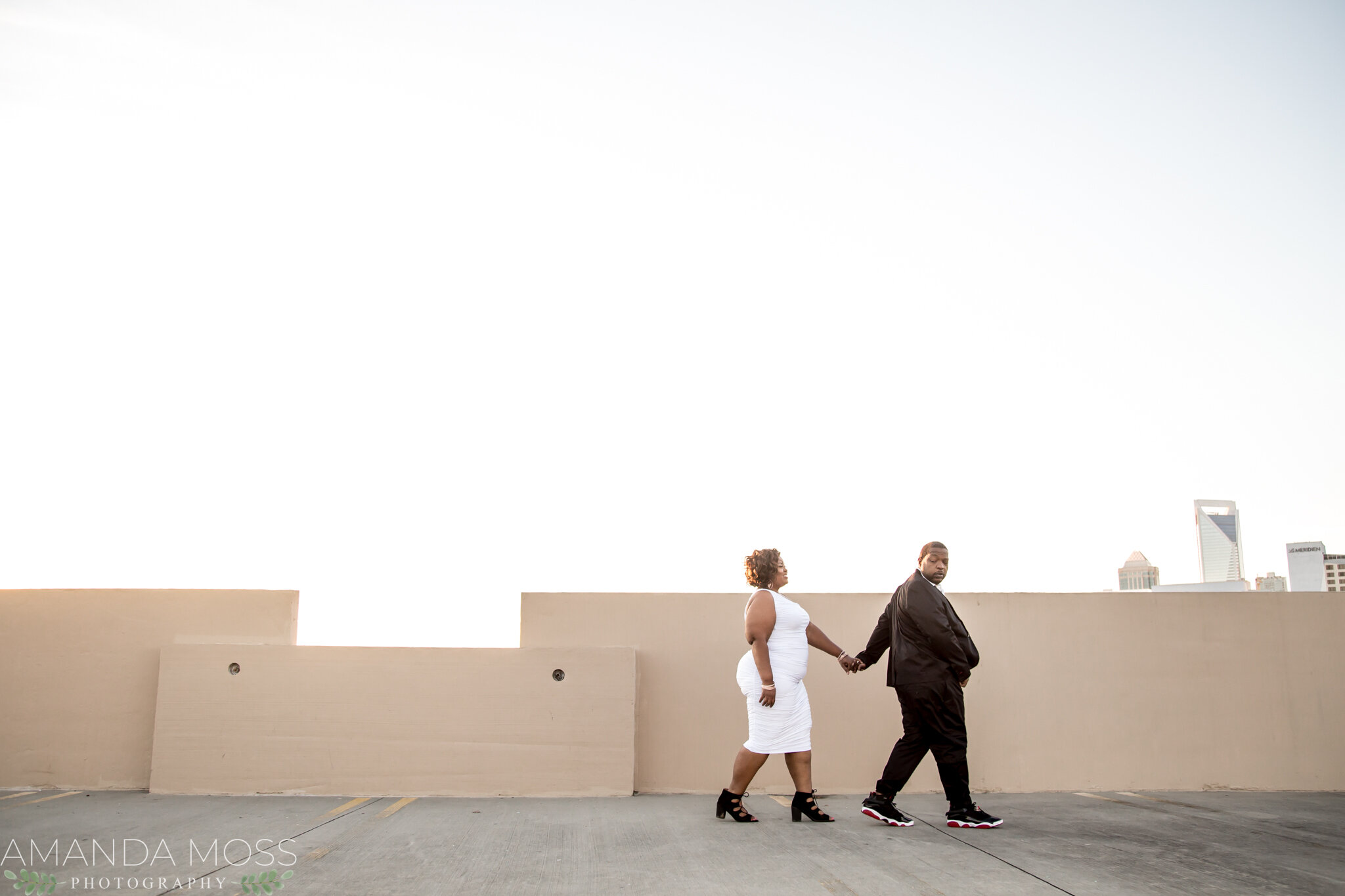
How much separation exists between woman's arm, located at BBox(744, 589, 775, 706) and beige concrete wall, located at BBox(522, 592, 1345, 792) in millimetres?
1301

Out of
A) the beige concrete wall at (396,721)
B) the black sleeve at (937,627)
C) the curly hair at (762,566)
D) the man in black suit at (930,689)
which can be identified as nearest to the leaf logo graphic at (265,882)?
the beige concrete wall at (396,721)

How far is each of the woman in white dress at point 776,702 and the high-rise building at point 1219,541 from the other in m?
7.09

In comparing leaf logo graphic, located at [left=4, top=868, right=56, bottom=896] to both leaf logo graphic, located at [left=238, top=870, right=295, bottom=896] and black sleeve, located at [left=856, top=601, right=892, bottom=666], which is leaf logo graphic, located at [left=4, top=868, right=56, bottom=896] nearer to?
leaf logo graphic, located at [left=238, top=870, right=295, bottom=896]

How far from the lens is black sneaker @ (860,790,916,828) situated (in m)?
4.92

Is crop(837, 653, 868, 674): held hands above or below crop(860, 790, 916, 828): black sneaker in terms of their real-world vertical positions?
above

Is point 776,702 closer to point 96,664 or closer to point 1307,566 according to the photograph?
point 96,664

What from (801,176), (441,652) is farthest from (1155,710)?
(801,176)

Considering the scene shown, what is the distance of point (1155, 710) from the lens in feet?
21.5

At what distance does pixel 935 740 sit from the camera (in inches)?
198

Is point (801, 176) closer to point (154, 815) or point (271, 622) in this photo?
point (271, 622)

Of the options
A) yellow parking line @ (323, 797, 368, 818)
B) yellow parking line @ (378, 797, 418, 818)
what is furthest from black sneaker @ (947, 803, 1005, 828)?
yellow parking line @ (323, 797, 368, 818)

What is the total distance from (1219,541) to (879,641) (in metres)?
7.45

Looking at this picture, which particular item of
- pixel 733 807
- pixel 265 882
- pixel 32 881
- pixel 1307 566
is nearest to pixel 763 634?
pixel 733 807

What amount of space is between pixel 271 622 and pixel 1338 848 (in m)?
6.60
